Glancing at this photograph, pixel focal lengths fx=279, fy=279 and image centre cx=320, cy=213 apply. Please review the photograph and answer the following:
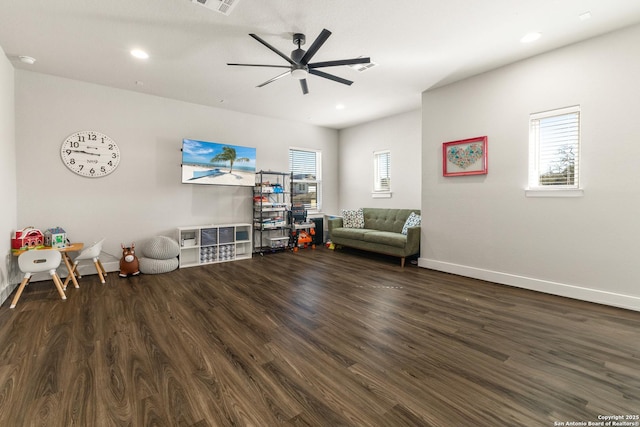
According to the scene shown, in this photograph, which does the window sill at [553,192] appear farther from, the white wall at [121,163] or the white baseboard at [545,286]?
the white wall at [121,163]

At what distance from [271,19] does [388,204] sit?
14.4ft

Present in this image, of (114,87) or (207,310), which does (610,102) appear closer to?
(207,310)

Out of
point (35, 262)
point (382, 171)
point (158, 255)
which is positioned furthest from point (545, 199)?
point (35, 262)

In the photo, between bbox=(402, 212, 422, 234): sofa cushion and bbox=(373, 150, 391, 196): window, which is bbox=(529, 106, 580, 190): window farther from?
bbox=(373, 150, 391, 196): window

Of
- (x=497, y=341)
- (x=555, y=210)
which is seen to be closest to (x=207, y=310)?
(x=497, y=341)

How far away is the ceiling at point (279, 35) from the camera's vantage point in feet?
8.59

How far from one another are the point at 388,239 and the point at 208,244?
3252mm

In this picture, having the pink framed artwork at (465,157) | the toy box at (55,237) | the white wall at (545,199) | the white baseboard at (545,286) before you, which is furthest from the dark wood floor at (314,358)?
the pink framed artwork at (465,157)

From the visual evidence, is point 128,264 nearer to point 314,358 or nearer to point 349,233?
point 314,358

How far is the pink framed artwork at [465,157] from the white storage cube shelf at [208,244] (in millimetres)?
3812

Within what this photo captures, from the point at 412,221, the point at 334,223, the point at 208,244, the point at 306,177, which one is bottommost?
the point at 208,244

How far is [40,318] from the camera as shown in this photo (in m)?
2.74

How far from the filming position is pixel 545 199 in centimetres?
349

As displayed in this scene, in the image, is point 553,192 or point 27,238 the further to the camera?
point 27,238
